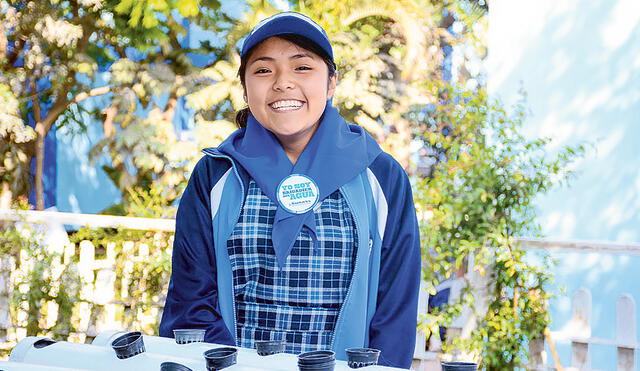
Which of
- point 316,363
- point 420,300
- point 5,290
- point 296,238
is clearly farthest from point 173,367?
point 5,290

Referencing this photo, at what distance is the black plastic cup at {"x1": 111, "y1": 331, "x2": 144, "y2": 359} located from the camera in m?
0.87

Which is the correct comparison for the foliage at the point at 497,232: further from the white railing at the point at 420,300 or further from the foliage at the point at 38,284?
the foliage at the point at 38,284

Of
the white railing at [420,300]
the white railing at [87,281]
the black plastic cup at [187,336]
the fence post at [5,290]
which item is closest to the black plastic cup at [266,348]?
the black plastic cup at [187,336]

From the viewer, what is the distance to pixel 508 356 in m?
3.42

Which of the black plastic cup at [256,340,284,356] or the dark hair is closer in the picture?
the black plastic cup at [256,340,284,356]

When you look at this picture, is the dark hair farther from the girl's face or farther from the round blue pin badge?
Answer: the round blue pin badge

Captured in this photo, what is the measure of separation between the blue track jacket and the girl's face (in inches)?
4.6

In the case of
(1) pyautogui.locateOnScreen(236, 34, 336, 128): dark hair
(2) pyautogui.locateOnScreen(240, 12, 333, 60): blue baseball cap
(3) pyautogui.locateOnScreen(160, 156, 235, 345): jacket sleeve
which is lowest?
(3) pyautogui.locateOnScreen(160, 156, 235, 345): jacket sleeve

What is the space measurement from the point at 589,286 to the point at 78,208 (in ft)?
14.9

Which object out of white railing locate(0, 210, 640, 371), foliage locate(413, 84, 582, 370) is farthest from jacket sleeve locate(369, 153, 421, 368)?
white railing locate(0, 210, 640, 371)

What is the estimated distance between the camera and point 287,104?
130cm

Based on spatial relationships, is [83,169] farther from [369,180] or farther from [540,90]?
[369,180]

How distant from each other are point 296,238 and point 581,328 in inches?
101

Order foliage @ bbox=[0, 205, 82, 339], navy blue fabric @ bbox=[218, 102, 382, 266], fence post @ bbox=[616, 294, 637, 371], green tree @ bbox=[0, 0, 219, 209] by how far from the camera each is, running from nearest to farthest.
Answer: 1. navy blue fabric @ bbox=[218, 102, 382, 266]
2. fence post @ bbox=[616, 294, 637, 371]
3. foliage @ bbox=[0, 205, 82, 339]
4. green tree @ bbox=[0, 0, 219, 209]
